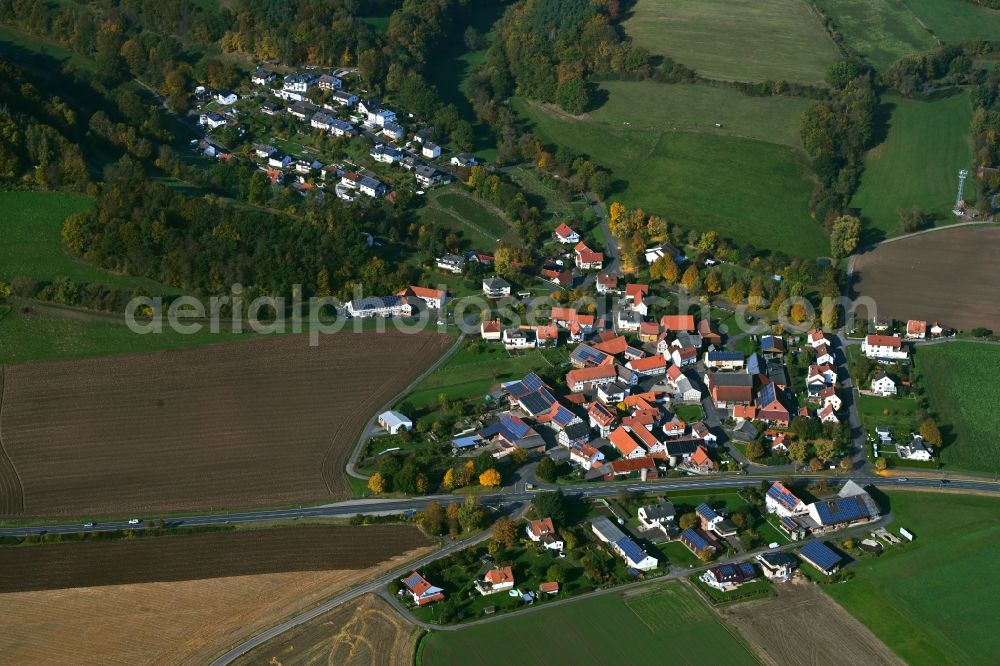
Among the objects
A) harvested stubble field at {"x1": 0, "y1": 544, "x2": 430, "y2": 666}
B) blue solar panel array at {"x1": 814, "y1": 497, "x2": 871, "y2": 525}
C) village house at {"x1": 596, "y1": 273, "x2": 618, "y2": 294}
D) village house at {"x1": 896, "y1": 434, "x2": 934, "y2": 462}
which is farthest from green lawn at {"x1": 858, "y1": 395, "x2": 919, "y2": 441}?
harvested stubble field at {"x1": 0, "y1": 544, "x2": 430, "y2": 666}

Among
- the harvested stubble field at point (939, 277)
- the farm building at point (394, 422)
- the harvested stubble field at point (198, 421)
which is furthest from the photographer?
the harvested stubble field at point (939, 277)

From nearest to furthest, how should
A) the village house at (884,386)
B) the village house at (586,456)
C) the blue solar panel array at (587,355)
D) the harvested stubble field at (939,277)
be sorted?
1. the village house at (586,456)
2. the village house at (884,386)
3. the blue solar panel array at (587,355)
4. the harvested stubble field at (939,277)

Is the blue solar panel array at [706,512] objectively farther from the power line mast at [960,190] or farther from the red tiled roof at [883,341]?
the power line mast at [960,190]

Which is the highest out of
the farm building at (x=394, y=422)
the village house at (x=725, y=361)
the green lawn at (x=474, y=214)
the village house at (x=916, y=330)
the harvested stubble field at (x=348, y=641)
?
the green lawn at (x=474, y=214)

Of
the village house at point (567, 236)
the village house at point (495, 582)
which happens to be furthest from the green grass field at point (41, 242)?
the village house at point (495, 582)

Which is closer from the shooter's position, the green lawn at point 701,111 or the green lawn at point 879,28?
the green lawn at point 701,111

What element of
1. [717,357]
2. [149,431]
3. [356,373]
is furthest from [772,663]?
[149,431]

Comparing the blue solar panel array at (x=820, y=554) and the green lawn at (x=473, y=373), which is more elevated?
the green lawn at (x=473, y=373)

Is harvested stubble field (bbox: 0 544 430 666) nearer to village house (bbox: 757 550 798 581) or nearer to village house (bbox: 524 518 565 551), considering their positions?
village house (bbox: 524 518 565 551)
